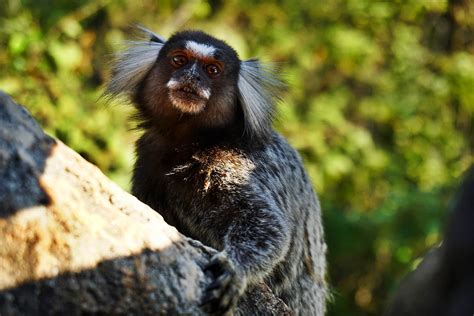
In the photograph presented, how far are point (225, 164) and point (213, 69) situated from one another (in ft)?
2.62

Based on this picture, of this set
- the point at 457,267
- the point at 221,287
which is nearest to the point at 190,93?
the point at 221,287

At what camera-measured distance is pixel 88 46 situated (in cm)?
839

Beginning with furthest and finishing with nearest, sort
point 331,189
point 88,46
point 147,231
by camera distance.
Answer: point 331,189 < point 88,46 < point 147,231

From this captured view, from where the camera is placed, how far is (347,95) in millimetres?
10523

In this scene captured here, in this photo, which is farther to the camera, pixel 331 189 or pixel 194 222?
pixel 331 189

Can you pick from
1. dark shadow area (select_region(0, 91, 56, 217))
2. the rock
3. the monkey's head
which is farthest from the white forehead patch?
dark shadow area (select_region(0, 91, 56, 217))

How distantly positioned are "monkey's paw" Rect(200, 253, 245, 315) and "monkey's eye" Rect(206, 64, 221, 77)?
1709 mm

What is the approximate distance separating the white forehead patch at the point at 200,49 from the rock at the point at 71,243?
6.07ft

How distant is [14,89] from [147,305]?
4082 mm

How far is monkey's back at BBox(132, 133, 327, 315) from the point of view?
4281 mm

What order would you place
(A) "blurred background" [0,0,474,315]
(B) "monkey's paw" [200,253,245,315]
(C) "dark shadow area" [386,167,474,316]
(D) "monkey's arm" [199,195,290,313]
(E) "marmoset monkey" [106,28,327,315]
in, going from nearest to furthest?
(C) "dark shadow area" [386,167,474,316] → (B) "monkey's paw" [200,253,245,315] → (D) "monkey's arm" [199,195,290,313] → (E) "marmoset monkey" [106,28,327,315] → (A) "blurred background" [0,0,474,315]

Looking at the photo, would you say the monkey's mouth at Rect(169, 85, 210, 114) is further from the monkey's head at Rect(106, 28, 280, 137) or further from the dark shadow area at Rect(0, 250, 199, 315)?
the dark shadow area at Rect(0, 250, 199, 315)

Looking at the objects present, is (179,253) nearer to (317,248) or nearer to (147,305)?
(147,305)

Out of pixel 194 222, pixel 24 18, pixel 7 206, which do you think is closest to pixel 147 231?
pixel 7 206
